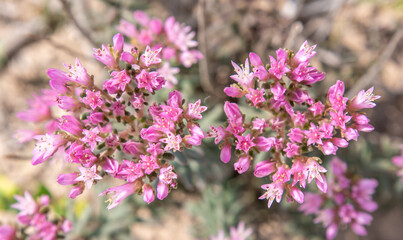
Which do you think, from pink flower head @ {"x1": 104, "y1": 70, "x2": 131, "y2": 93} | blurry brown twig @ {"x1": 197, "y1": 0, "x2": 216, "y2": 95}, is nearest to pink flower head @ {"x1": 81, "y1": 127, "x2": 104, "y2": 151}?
pink flower head @ {"x1": 104, "y1": 70, "x2": 131, "y2": 93}

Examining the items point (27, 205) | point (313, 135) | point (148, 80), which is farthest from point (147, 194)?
point (27, 205)

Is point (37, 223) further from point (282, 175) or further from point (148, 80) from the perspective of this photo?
point (282, 175)

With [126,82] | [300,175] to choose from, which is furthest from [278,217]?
[126,82]

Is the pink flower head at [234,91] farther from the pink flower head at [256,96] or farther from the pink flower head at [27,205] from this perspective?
the pink flower head at [27,205]

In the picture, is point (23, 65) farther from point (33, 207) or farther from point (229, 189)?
point (229, 189)

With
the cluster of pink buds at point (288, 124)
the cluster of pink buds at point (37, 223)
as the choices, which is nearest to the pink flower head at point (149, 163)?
the cluster of pink buds at point (288, 124)
